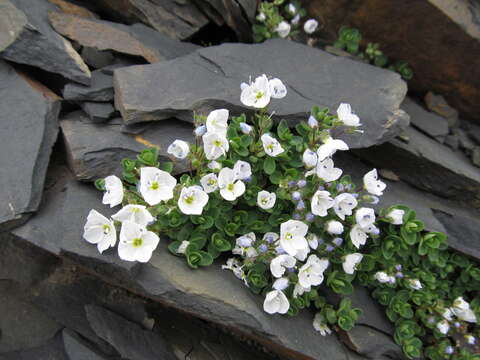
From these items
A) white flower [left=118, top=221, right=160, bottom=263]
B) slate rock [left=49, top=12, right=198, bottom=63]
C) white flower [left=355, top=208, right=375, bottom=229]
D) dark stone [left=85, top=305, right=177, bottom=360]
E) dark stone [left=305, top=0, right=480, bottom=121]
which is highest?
dark stone [left=305, top=0, right=480, bottom=121]

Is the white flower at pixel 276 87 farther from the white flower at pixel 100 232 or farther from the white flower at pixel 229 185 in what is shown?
the white flower at pixel 100 232

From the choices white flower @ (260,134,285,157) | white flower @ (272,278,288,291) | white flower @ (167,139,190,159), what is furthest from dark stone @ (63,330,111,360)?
white flower @ (260,134,285,157)

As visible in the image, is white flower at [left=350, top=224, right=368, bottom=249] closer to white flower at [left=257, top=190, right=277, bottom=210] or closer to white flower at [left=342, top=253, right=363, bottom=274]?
white flower at [left=342, top=253, right=363, bottom=274]

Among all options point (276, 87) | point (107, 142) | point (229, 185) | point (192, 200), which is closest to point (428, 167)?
point (276, 87)

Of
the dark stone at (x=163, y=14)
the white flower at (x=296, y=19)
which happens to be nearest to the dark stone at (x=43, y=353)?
the dark stone at (x=163, y=14)

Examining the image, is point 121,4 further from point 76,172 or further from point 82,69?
point 76,172

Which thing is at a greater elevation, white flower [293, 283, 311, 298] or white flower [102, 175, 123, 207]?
white flower [102, 175, 123, 207]

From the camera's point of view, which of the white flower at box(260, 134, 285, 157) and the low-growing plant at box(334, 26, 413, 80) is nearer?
the white flower at box(260, 134, 285, 157)

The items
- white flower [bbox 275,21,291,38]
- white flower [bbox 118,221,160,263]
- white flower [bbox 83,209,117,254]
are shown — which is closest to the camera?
white flower [bbox 118,221,160,263]
